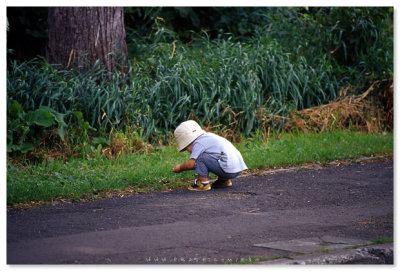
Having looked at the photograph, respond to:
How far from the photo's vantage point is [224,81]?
32.2 ft

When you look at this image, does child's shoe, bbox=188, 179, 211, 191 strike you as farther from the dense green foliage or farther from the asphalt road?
the dense green foliage

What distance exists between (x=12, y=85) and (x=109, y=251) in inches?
201

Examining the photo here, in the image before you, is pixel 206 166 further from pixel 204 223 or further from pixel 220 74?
pixel 220 74

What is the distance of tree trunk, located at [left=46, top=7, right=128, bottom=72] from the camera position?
912cm

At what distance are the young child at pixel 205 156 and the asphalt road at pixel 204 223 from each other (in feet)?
0.63

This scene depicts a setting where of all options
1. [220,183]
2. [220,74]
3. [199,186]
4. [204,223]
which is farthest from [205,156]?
[220,74]

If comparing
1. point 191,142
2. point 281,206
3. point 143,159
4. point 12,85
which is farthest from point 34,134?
point 281,206

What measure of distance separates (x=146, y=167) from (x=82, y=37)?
3.10 m

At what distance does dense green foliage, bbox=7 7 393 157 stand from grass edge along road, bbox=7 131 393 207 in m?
0.67

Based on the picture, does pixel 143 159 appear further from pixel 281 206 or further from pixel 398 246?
pixel 398 246

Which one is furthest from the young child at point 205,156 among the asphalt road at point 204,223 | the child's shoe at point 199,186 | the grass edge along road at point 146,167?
the grass edge along road at point 146,167

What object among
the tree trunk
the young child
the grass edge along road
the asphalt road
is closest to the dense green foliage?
the tree trunk

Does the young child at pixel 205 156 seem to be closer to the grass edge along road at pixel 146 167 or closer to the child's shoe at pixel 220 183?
the child's shoe at pixel 220 183

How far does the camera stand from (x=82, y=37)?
361 inches
